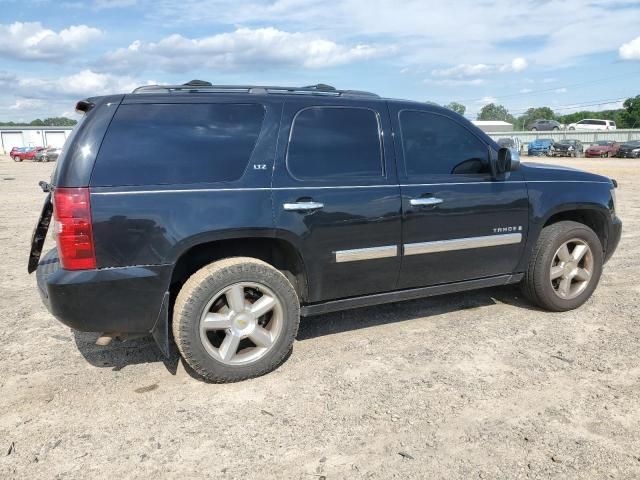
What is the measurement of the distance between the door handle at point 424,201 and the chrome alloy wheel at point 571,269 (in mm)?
1407

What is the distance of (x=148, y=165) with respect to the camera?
3186 millimetres

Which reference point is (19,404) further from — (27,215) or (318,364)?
(27,215)

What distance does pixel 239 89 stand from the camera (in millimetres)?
3762

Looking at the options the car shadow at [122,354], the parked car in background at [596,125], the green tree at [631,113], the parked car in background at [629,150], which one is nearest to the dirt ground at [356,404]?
the car shadow at [122,354]

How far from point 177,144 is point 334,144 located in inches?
43.5

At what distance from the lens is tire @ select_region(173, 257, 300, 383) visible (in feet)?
10.8

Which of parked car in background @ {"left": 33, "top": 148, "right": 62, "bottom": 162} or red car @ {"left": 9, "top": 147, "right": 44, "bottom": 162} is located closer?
parked car in background @ {"left": 33, "top": 148, "right": 62, "bottom": 162}

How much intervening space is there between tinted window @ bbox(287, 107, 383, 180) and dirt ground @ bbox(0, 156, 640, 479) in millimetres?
1364

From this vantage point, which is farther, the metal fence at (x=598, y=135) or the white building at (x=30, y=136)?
the white building at (x=30, y=136)

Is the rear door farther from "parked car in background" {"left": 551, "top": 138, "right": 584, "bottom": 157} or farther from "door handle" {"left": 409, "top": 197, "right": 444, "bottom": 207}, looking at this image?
"parked car in background" {"left": 551, "top": 138, "right": 584, "bottom": 157}

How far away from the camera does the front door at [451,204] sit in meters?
3.95

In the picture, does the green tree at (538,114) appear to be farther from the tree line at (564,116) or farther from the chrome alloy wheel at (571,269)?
the chrome alloy wheel at (571,269)

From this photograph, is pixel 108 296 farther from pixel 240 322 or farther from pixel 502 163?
pixel 502 163

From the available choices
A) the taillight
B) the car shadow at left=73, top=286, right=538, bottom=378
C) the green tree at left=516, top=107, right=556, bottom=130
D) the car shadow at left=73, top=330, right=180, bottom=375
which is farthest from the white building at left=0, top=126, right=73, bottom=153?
the green tree at left=516, top=107, right=556, bottom=130
